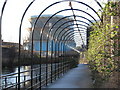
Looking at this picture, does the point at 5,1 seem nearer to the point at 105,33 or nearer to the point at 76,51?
the point at 105,33

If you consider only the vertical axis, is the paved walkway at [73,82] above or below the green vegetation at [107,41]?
below

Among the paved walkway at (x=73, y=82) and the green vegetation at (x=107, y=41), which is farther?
the paved walkway at (x=73, y=82)

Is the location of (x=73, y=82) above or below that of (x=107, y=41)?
below

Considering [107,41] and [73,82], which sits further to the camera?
[73,82]

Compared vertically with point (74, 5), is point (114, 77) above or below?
below

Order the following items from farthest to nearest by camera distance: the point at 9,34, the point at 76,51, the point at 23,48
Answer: the point at 76,51 → the point at 23,48 → the point at 9,34

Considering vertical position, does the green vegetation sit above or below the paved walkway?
above

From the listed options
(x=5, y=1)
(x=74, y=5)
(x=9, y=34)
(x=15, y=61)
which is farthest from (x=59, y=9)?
(x=15, y=61)

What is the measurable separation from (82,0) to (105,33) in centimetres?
373

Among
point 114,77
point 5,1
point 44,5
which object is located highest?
point 44,5

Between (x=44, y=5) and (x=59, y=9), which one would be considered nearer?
(x=44, y=5)

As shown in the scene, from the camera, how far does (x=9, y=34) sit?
1590 cm

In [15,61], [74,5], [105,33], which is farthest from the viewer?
[15,61]

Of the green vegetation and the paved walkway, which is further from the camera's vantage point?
the paved walkway
